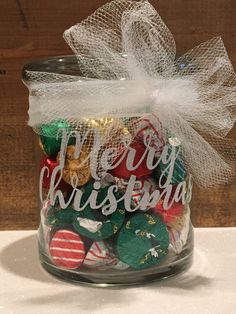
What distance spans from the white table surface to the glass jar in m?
0.02

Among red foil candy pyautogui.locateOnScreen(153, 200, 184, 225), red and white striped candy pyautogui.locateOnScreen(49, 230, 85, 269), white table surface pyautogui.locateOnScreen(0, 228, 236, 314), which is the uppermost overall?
red foil candy pyautogui.locateOnScreen(153, 200, 184, 225)

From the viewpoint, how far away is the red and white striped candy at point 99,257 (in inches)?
23.5

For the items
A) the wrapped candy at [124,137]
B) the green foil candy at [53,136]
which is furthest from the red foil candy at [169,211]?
the green foil candy at [53,136]

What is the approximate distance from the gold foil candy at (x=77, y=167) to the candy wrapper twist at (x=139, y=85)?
1.1 inches

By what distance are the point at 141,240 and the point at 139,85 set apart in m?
0.15

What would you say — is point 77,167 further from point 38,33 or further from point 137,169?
point 38,33

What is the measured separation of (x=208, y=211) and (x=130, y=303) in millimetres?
253

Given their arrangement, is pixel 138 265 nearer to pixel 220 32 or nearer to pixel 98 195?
pixel 98 195

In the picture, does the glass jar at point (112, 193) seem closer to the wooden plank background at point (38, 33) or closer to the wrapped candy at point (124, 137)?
the wrapped candy at point (124, 137)

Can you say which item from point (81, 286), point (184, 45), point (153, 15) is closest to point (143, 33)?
point (153, 15)

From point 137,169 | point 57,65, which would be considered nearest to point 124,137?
point 137,169

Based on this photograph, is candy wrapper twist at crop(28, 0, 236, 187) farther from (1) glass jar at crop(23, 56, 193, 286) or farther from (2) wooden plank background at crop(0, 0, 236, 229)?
(2) wooden plank background at crop(0, 0, 236, 229)

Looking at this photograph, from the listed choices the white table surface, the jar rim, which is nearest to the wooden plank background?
the jar rim

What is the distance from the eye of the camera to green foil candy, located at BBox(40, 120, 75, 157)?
0.59m
